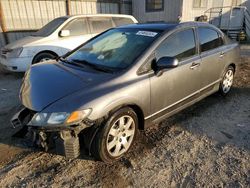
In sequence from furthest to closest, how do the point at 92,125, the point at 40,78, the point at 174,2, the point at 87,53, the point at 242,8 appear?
the point at 242,8, the point at 174,2, the point at 87,53, the point at 40,78, the point at 92,125

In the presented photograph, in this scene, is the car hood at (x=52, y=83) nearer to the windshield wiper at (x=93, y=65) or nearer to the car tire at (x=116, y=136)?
the windshield wiper at (x=93, y=65)

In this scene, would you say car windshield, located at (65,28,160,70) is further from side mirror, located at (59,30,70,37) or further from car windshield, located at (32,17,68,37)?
car windshield, located at (32,17,68,37)

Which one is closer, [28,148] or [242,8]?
[28,148]

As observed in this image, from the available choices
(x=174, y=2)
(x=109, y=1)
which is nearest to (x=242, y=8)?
(x=174, y=2)

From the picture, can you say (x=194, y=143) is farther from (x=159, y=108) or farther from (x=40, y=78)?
(x=40, y=78)

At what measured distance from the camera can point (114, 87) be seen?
2809 mm

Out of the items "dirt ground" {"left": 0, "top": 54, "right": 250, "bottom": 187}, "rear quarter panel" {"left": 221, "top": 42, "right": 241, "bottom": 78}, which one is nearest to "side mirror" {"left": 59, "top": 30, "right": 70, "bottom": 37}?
"dirt ground" {"left": 0, "top": 54, "right": 250, "bottom": 187}

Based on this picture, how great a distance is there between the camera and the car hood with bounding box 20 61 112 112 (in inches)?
105

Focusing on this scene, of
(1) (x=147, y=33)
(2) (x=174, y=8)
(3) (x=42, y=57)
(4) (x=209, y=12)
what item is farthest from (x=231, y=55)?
(4) (x=209, y=12)

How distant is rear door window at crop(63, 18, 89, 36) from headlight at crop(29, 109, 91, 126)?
531 cm

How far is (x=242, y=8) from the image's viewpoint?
44.8ft

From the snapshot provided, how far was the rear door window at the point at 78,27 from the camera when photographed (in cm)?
736

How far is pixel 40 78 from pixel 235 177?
268 cm

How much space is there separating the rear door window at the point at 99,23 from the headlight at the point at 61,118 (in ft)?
19.0
